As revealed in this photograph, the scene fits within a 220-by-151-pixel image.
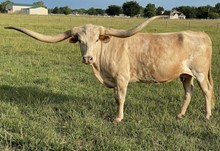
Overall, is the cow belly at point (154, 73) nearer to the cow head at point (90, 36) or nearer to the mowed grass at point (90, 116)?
the mowed grass at point (90, 116)

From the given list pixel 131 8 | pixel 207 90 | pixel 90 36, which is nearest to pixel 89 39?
pixel 90 36

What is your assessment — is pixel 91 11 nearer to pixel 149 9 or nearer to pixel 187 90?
pixel 149 9

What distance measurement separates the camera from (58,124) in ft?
19.0

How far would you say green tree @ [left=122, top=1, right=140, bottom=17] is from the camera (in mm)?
111688

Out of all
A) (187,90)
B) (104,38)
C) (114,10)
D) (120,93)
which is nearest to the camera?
(104,38)

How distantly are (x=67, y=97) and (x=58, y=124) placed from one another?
186 centimetres

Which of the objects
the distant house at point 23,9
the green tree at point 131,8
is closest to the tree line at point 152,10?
the green tree at point 131,8

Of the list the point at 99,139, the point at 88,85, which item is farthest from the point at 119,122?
the point at 88,85

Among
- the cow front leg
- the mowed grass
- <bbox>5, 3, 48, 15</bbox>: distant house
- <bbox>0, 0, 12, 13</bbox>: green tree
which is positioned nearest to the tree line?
<bbox>5, 3, 48, 15</bbox>: distant house

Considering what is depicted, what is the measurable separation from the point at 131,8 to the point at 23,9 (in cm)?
6800

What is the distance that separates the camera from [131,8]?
113 metres

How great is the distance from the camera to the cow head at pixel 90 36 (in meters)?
5.41

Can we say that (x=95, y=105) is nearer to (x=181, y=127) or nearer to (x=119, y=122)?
(x=119, y=122)

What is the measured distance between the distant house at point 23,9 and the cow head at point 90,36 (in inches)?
5741
